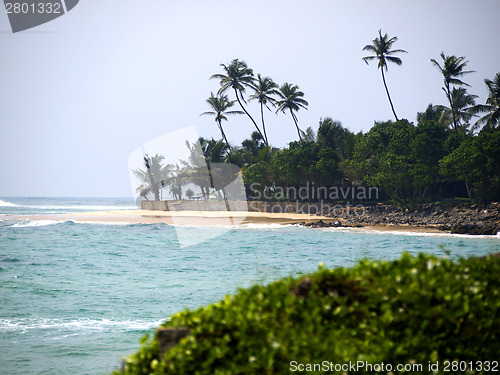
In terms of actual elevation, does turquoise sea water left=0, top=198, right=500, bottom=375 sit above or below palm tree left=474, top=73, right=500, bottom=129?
below

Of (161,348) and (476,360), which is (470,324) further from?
(161,348)

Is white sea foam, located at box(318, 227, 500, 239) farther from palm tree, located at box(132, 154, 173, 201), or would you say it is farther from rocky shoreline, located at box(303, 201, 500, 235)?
palm tree, located at box(132, 154, 173, 201)

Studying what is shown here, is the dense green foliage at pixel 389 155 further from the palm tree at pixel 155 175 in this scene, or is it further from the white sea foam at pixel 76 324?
the white sea foam at pixel 76 324

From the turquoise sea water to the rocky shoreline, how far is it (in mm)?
1920

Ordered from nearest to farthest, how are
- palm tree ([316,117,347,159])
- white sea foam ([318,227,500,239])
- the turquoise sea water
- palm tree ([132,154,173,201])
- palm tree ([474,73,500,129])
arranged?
the turquoise sea water → white sea foam ([318,227,500,239]) → palm tree ([474,73,500,129]) → palm tree ([316,117,347,159]) → palm tree ([132,154,173,201])

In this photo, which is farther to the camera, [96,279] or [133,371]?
[96,279]

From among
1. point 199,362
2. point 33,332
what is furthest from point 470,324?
point 33,332

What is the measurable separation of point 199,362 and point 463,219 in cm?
3238

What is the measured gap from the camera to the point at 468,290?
8.63 feet

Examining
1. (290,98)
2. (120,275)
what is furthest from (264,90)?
(120,275)

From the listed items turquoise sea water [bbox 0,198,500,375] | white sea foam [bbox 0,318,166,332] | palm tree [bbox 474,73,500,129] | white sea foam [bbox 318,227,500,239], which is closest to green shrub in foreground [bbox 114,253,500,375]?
turquoise sea water [bbox 0,198,500,375]

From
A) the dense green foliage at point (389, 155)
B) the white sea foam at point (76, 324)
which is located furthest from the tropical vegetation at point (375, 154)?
the white sea foam at point (76, 324)

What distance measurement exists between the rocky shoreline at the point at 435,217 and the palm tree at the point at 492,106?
9.23m

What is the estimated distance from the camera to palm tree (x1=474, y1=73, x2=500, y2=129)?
127 ft
